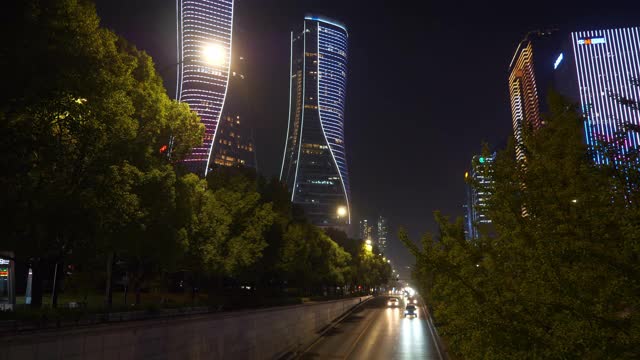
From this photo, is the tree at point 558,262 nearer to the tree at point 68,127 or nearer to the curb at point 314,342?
the tree at point 68,127

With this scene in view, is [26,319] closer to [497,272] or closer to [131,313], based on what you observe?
[131,313]

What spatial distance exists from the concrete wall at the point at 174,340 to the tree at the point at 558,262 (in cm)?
714

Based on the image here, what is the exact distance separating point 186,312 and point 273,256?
18.2 meters

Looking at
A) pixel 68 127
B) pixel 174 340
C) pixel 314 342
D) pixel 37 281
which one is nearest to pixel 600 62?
pixel 314 342

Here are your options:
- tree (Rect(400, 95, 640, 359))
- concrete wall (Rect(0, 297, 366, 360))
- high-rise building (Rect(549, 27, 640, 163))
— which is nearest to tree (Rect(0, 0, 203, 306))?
concrete wall (Rect(0, 297, 366, 360))

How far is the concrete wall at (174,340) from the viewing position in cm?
929

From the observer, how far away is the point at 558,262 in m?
6.83

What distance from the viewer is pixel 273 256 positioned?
55.1m

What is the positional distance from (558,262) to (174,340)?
34.6 feet

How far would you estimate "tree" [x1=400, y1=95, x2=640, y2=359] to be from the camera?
5980 mm

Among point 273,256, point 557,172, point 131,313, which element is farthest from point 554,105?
point 273,256

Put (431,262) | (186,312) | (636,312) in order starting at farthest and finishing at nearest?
1. (186,312)
2. (431,262)
3. (636,312)

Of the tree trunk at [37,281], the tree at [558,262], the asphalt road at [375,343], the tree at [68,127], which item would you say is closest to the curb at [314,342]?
the asphalt road at [375,343]

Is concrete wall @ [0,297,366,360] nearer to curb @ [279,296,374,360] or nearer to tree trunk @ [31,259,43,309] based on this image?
curb @ [279,296,374,360]
